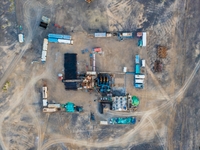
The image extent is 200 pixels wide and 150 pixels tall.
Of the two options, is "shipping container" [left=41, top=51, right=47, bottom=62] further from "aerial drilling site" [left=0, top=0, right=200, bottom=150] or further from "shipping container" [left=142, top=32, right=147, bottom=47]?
"shipping container" [left=142, top=32, right=147, bottom=47]

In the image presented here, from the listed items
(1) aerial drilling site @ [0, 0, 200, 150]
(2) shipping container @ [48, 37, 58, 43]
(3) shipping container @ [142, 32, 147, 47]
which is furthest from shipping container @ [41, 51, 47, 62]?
(3) shipping container @ [142, 32, 147, 47]

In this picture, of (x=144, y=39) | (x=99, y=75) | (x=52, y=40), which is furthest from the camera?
(x=99, y=75)

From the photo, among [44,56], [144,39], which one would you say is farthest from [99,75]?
[44,56]

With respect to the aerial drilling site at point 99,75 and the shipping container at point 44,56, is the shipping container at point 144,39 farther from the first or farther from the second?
the shipping container at point 44,56

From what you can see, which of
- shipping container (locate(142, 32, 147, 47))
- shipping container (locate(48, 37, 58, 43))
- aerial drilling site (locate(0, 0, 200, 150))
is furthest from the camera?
aerial drilling site (locate(0, 0, 200, 150))

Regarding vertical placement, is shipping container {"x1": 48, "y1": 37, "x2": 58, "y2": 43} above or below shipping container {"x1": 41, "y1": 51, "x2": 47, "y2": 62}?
above

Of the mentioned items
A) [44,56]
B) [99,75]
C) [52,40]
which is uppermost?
[52,40]

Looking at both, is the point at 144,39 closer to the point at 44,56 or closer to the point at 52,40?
the point at 52,40

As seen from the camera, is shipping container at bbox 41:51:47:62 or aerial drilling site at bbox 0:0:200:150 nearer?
shipping container at bbox 41:51:47:62

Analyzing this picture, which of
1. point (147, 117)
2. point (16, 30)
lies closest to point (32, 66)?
point (16, 30)
